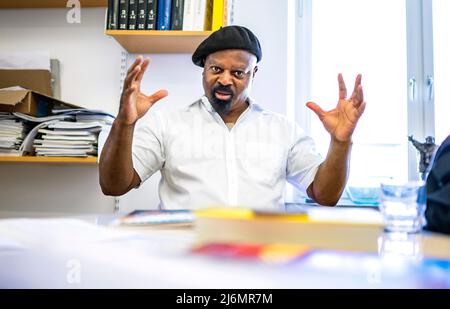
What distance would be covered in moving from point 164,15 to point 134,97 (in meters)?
0.50

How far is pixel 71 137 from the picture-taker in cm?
110

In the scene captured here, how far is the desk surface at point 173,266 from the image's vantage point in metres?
0.26

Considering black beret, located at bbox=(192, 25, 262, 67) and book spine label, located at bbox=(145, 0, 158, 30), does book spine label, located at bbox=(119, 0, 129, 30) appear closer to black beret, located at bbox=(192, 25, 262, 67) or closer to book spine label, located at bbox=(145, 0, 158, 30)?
book spine label, located at bbox=(145, 0, 158, 30)

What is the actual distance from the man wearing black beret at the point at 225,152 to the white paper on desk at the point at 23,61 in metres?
A: 0.49

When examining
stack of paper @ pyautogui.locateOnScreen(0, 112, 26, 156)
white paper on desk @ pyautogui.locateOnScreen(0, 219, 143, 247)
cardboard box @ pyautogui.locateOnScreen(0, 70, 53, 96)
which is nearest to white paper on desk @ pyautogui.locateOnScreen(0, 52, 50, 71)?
cardboard box @ pyautogui.locateOnScreen(0, 70, 53, 96)

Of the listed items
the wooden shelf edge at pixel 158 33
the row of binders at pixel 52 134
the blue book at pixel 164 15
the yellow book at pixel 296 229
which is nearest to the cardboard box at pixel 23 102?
the row of binders at pixel 52 134

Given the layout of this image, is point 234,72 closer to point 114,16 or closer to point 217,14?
point 217,14

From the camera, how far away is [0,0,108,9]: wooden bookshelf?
1291mm

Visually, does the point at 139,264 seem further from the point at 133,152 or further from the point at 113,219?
the point at 133,152

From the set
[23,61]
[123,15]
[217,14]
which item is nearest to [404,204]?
[217,14]

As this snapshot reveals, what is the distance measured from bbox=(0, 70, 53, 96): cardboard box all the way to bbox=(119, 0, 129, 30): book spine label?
1.06 feet
